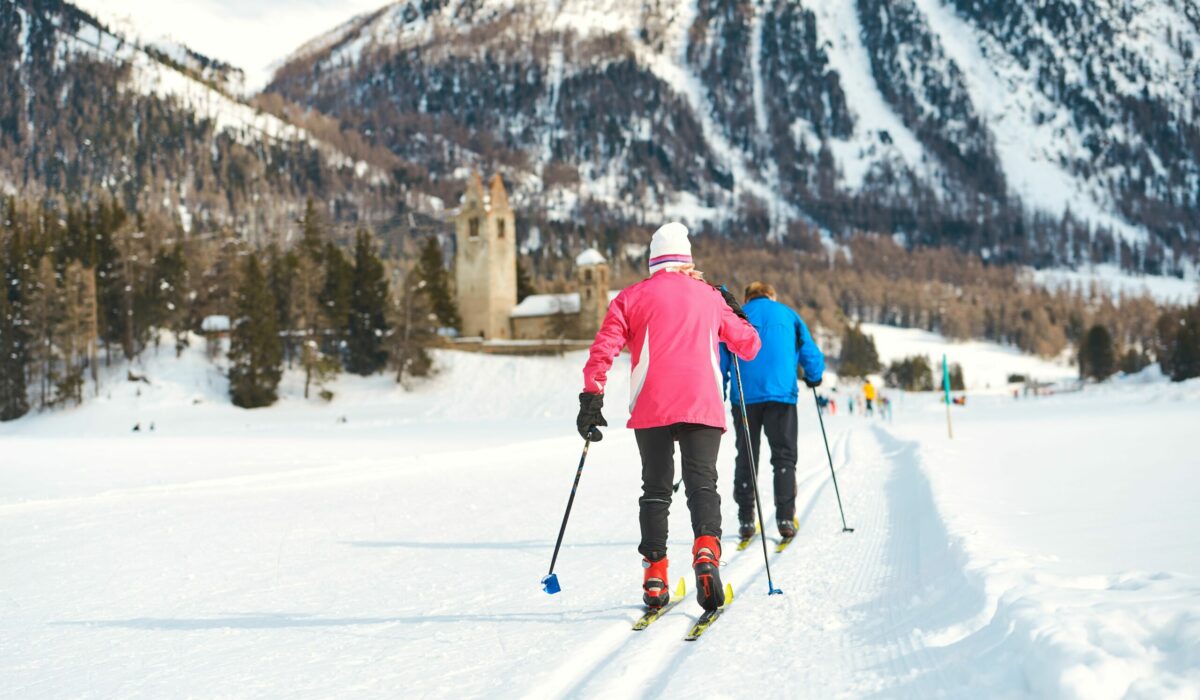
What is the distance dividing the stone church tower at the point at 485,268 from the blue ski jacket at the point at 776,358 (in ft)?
249

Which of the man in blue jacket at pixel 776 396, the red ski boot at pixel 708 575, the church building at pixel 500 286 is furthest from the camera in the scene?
the church building at pixel 500 286

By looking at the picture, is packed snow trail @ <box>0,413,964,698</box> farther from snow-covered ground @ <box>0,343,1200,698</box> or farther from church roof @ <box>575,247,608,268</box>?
church roof @ <box>575,247,608,268</box>

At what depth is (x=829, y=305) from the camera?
197 m

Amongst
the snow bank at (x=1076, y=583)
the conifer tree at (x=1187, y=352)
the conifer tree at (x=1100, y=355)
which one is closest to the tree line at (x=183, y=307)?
the snow bank at (x=1076, y=583)

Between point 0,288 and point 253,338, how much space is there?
621 inches

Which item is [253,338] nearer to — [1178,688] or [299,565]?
[299,565]

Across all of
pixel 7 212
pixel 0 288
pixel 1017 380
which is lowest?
pixel 1017 380

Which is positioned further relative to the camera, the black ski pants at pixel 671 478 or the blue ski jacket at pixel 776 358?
the blue ski jacket at pixel 776 358

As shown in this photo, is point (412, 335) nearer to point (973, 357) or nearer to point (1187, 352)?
point (1187, 352)

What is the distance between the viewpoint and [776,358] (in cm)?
741

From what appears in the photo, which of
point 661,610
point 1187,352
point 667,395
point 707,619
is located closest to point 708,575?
point 707,619

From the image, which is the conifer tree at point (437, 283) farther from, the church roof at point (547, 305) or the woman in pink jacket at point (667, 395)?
the woman in pink jacket at point (667, 395)

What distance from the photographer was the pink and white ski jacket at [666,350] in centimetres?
500

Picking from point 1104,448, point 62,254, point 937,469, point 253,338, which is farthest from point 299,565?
point 62,254
